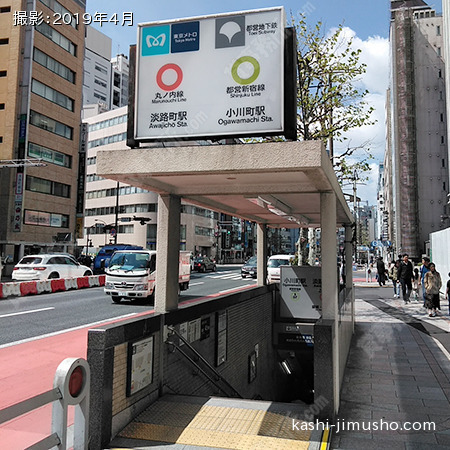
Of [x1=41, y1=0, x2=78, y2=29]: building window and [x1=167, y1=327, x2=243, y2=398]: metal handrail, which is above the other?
[x1=41, y1=0, x2=78, y2=29]: building window

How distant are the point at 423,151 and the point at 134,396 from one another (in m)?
57.3

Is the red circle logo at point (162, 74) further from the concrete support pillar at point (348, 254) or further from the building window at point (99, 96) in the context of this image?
the building window at point (99, 96)

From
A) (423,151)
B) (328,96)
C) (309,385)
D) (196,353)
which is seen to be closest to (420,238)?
(423,151)

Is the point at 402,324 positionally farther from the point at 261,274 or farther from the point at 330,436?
the point at 330,436

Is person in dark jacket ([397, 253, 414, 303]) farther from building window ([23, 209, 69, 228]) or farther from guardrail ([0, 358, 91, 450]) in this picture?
building window ([23, 209, 69, 228])

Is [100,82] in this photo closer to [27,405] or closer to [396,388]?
[396,388]

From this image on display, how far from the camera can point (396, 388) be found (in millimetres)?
6242

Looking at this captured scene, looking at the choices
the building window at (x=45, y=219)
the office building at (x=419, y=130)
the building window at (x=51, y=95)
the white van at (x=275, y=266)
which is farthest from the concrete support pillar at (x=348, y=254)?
the office building at (x=419, y=130)

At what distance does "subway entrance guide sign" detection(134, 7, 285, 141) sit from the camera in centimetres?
495

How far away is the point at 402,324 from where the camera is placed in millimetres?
12359

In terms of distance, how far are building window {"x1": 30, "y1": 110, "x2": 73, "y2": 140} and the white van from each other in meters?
25.3

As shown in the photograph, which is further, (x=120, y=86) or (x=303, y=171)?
(x=120, y=86)

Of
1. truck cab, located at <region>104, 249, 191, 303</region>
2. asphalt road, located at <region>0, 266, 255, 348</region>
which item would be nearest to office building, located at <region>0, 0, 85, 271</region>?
asphalt road, located at <region>0, 266, 255, 348</region>

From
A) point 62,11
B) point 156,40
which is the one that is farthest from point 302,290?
point 62,11
